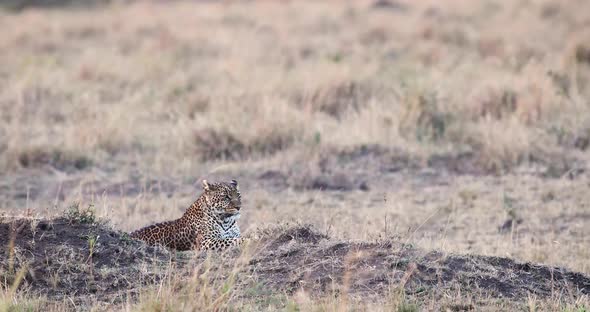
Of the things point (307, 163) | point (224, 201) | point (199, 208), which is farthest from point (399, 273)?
Answer: point (307, 163)

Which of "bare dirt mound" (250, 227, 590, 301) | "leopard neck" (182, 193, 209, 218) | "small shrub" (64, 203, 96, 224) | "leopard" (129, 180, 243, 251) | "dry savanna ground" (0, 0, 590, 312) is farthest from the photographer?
"leopard neck" (182, 193, 209, 218)

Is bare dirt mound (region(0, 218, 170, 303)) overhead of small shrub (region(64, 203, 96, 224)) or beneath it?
beneath

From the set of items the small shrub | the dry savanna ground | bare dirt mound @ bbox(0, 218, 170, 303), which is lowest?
the dry savanna ground

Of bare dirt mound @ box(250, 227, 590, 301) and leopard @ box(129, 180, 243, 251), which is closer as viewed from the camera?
bare dirt mound @ box(250, 227, 590, 301)

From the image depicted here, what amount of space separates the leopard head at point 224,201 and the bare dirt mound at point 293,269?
1.18m

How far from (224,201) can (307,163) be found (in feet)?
12.7

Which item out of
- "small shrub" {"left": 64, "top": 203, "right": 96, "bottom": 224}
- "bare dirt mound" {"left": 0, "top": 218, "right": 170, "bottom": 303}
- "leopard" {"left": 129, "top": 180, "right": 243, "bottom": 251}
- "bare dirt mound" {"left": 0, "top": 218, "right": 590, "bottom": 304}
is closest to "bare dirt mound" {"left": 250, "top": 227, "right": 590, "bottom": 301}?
"bare dirt mound" {"left": 0, "top": 218, "right": 590, "bottom": 304}

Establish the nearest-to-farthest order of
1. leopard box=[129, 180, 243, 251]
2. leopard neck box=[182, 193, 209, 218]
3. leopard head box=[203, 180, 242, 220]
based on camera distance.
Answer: leopard box=[129, 180, 243, 251] → leopard head box=[203, 180, 242, 220] → leopard neck box=[182, 193, 209, 218]

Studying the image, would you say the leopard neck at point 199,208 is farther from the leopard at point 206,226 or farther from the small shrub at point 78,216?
the small shrub at point 78,216

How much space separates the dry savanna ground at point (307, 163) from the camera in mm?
6617

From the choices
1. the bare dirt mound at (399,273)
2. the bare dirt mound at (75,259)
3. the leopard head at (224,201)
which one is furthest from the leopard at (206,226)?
the bare dirt mound at (399,273)

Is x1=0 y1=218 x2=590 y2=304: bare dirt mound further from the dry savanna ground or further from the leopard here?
the leopard

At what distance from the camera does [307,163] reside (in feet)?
40.3

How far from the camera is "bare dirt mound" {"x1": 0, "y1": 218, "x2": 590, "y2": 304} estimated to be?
6.52 m
